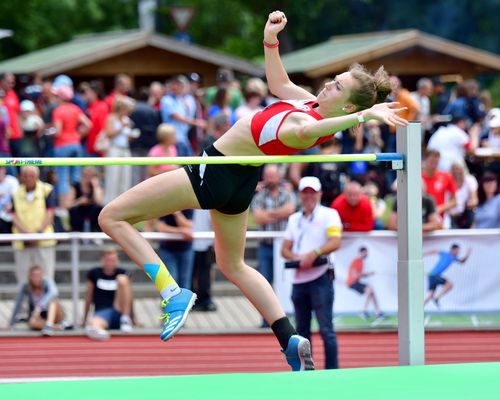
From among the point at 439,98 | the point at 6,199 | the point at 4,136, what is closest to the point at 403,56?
the point at 439,98

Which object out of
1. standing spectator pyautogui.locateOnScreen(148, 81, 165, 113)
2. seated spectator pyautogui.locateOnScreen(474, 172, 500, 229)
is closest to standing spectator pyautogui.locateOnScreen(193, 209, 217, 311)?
seated spectator pyautogui.locateOnScreen(474, 172, 500, 229)

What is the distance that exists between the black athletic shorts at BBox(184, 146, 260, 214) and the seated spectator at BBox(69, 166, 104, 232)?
7.46 metres

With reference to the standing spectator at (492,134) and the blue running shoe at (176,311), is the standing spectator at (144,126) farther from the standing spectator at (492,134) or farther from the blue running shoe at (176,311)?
the blue running shoe at (176,311)

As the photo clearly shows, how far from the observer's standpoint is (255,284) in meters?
6.74

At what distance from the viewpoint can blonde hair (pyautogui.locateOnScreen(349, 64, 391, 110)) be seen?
6.48 m

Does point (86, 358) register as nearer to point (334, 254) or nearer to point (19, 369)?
point (19, 369)

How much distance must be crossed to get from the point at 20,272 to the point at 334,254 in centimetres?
286

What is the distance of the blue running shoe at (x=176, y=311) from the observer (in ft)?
20.8

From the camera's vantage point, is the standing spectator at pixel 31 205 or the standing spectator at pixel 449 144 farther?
the standing spectator at pixel 449 144

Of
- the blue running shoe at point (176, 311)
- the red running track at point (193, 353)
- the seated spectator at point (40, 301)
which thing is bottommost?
the red running track at point (193, 353)

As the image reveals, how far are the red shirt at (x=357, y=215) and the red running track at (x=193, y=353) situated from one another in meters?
0.98

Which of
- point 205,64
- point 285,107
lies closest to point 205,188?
point 285,107

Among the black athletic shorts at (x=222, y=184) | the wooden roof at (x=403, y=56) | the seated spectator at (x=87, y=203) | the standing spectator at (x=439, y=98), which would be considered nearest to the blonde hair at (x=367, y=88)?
the black athletic shorts at (x=222, y=184)

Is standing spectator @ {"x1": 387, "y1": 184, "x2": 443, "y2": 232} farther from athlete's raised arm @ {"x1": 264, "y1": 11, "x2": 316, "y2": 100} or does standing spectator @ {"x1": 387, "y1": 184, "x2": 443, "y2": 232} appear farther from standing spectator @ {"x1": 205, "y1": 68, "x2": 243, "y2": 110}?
athlete's raised arm @ {"x1": 264, "y1": 11, "x2": 316, "y2": 100}
